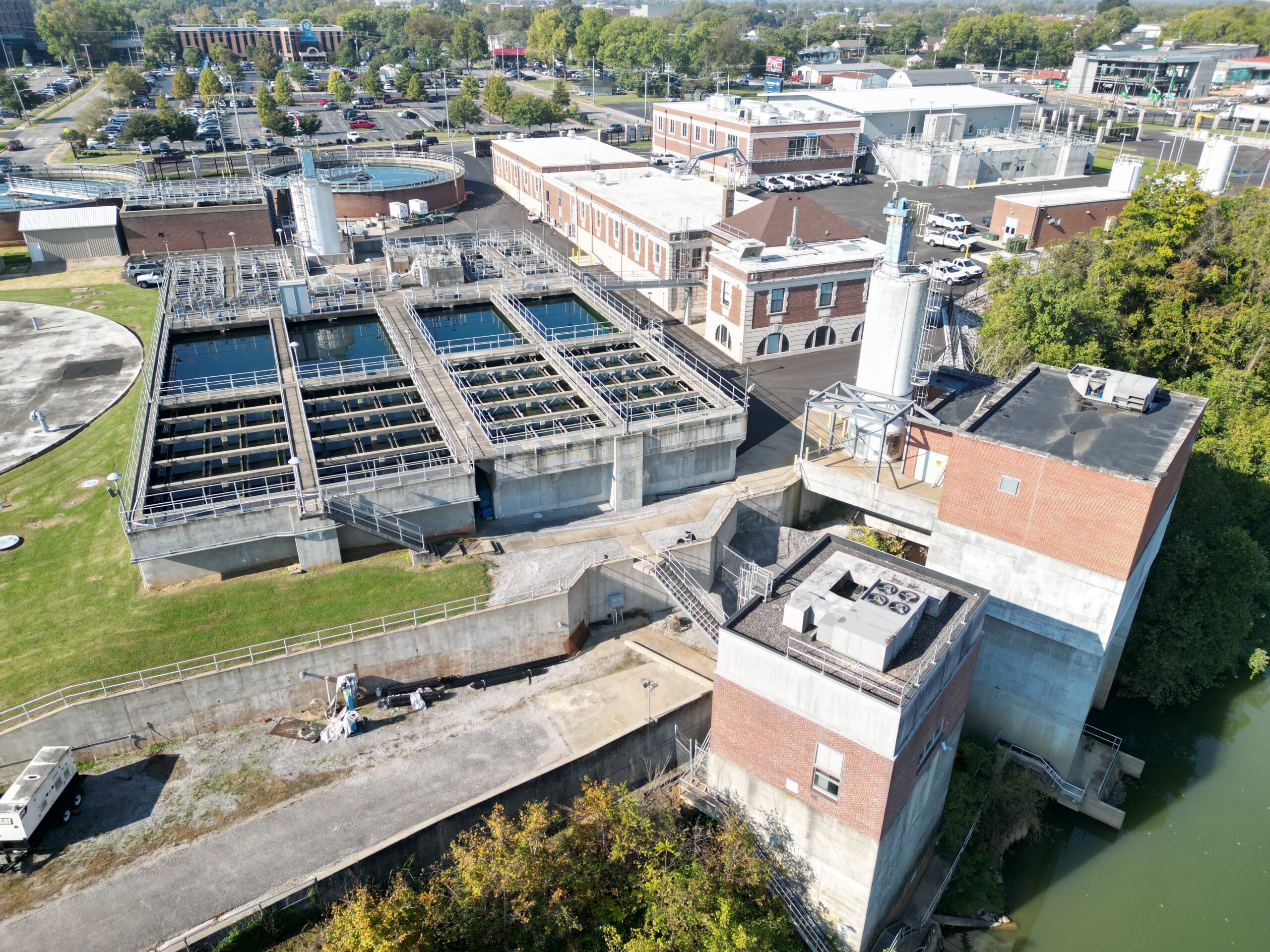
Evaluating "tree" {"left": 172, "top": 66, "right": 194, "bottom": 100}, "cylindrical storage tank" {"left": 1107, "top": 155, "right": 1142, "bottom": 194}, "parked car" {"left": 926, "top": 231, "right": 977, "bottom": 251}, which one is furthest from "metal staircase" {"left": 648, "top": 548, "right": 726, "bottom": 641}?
"tree" {"left": 172, "top": 66, "right": 194, "bottom": 100}

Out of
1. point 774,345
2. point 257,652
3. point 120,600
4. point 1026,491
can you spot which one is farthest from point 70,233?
point 1026,491

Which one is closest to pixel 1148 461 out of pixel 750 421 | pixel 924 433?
pixel 924 433

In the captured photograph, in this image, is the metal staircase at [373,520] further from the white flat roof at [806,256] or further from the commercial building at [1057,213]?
the commercial building at [1057,213]

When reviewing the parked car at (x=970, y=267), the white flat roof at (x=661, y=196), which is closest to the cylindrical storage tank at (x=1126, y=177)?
the parked car at (x=970, y=267)

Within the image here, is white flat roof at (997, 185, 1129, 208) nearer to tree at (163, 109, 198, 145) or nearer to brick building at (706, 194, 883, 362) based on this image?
brick building at (706, 194, 883, 362)

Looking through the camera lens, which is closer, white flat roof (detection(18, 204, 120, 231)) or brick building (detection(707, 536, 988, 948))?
brick building (detection(707, 536, 988, 948))

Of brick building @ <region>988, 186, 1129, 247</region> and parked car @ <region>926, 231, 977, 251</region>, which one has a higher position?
brick building @ <region>988, 186, 1129, 247</region>

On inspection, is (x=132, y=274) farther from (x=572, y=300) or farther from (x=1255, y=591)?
(x=1255, y=591)
